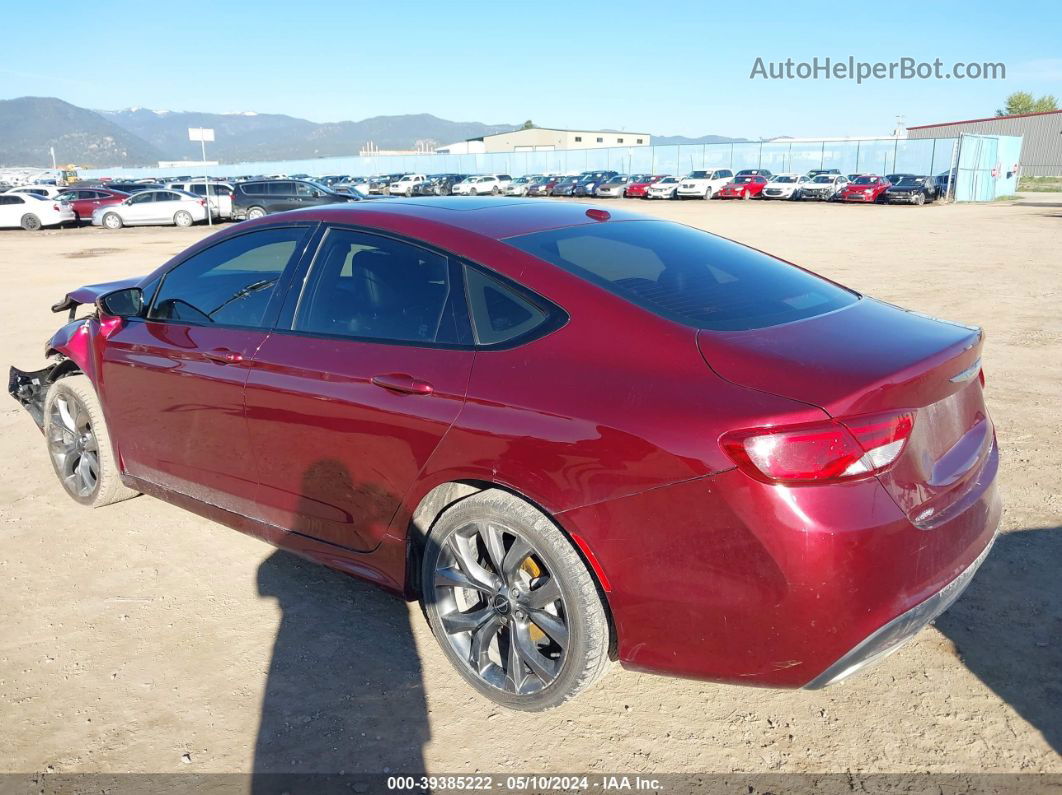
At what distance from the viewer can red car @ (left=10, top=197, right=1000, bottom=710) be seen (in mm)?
2260

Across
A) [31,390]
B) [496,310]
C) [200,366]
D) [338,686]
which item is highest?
[496,310]

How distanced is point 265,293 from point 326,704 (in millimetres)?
1686

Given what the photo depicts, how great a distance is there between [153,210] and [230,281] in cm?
3072

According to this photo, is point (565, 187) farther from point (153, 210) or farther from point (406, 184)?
point (153, 210)

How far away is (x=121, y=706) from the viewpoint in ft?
9.80

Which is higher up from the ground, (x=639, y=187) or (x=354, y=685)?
(x=639, y=187)

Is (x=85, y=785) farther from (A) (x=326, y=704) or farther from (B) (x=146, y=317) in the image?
(B) (x=146, y=317)

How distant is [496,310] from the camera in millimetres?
2840

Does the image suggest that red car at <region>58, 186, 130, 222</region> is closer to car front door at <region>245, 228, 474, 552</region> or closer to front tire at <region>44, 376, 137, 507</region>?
front tire at <region>44, 376, 137, 507</region>

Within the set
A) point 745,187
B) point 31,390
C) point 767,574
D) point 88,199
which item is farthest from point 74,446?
point 745,187

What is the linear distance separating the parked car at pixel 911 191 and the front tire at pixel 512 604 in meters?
39.8

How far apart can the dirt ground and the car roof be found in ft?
5.35

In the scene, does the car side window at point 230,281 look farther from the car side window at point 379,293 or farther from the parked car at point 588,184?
the parked car at point 588,184

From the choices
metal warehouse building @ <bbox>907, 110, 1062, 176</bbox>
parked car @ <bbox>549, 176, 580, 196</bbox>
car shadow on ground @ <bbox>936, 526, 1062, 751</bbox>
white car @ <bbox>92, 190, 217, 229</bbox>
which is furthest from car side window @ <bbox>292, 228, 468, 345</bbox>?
metal warehouse building @ <bbox>907, 110, 1062, 176</bbox>
